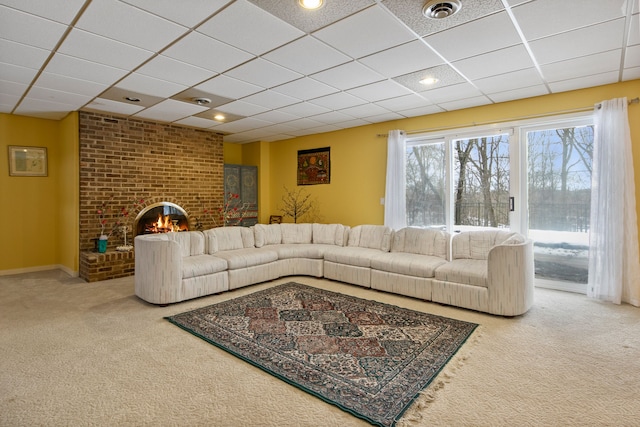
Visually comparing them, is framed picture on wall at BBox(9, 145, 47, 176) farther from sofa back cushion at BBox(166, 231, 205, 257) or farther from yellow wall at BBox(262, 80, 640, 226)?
yellow wall at BBox(262, 80, 640, 226)

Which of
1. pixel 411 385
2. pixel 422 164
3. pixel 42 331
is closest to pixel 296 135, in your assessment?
pixel 422 164

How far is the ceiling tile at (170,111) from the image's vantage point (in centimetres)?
485

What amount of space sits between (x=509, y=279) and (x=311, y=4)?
3175 millimetres

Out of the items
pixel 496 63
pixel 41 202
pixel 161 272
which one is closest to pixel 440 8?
pixel 496 63

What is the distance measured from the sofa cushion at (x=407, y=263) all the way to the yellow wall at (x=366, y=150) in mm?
1476

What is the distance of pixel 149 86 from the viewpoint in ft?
13.3

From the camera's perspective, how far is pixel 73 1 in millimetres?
2318

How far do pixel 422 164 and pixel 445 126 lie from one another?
28.3 inches

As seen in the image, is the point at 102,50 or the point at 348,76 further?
the point at 348,76

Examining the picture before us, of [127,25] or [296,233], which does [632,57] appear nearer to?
[127,25]

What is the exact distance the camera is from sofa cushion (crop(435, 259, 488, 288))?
3.76 meters

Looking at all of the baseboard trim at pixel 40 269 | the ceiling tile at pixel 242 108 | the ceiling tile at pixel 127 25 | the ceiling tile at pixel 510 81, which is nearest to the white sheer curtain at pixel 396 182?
the ceiling tile at pixel 510 81

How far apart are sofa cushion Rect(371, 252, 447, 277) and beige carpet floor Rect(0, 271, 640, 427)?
59cm

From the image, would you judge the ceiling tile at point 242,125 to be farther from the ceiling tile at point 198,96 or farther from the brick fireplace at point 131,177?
the ceiling tile at point 198,96
